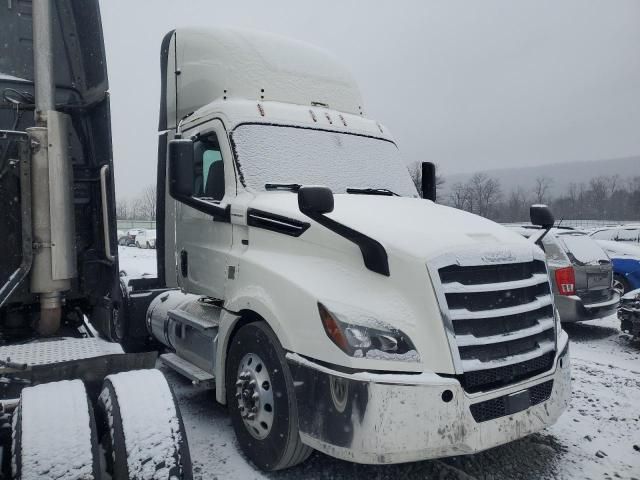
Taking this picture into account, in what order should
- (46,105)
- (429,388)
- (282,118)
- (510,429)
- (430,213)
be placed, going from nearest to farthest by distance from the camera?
(429,388) < (510,429) < (46,105) < (430,213) < (282,118)

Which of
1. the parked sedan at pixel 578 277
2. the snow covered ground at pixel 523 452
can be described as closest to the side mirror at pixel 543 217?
the snow covered ground at pixel 523 452

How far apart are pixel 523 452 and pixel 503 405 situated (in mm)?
1185

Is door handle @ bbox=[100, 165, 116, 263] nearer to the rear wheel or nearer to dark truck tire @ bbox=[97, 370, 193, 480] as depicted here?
dark truck tire @ bbox=[97, 370, 193, 480]

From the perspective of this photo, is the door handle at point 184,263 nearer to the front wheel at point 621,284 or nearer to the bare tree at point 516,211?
the front wheel at point 621,284

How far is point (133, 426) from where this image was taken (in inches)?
93.1

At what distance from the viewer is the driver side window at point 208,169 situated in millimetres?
4480

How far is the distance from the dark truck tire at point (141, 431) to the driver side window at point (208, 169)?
2223mm

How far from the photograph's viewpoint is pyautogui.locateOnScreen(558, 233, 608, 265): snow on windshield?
807 centimetres

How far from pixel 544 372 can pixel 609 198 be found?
89.2m

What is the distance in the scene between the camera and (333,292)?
9.99 ft

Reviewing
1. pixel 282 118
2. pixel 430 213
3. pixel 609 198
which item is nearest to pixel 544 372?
pixel 430 213

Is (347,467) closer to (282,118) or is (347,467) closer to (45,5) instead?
(282,118)

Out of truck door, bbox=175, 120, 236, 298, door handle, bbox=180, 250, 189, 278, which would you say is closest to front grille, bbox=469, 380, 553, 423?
truck door, bbox=175, 120, 236, 298

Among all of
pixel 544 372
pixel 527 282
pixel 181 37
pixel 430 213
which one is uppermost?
pixel 181 37
